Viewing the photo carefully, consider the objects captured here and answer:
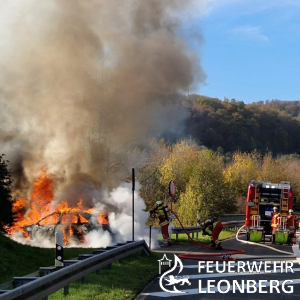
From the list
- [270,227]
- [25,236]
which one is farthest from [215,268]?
[270,227]

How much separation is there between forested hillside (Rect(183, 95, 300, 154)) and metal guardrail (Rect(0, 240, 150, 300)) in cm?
6697

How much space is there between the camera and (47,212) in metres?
20.5

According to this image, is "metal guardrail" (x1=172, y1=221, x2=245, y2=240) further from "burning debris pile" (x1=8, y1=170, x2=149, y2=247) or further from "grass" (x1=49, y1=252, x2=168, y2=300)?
"grass" (x1=49, y1=252, x2=168, y2=300)

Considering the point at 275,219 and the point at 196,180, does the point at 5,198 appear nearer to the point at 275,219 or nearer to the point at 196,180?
the point at 275,219

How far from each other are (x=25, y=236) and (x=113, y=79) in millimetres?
7648

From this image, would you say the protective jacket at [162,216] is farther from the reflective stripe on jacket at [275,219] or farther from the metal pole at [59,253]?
the metal pole at [59,253]

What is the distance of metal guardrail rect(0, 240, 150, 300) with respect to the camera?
6667mm

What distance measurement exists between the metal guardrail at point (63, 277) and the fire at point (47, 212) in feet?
21.7

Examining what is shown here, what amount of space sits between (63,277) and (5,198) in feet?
46.3

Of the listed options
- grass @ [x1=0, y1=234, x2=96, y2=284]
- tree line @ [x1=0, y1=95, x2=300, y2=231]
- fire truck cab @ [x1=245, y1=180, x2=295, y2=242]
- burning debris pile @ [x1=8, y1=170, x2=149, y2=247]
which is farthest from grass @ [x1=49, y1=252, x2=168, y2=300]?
fire truck cab @ [x1=245, y1=180, x2=295, y2=242]

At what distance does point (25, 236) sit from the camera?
63.6 ft

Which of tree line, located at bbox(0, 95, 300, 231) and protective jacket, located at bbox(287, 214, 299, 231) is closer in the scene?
protective jacket, located at bbox(287, 214, 299, 231)

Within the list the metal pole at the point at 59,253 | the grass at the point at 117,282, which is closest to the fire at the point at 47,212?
the grass at the point at 117,282

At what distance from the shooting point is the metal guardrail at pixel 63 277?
6667 mm
